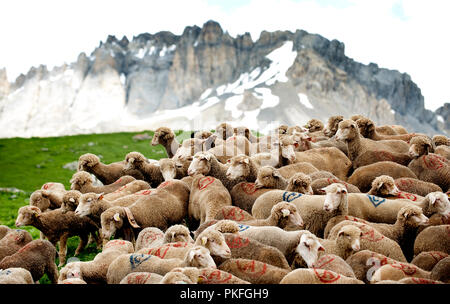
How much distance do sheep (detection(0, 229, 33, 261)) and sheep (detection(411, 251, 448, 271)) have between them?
653 cm

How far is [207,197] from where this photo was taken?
838 centimetres

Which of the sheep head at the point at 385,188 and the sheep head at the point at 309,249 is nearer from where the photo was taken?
the sheep head at the point at 309,249

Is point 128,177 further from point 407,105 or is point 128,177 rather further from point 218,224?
point 407,105

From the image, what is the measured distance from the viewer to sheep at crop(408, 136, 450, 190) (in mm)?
9195

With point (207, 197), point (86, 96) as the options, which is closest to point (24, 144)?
point (207, 197)

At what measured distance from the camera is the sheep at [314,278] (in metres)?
4.70

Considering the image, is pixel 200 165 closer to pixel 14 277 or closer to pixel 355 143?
pixel 355 143

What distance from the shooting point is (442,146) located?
11.1 m

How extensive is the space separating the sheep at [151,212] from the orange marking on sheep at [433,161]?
4.93 meters

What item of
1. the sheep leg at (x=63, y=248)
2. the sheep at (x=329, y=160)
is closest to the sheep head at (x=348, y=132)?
the sheep at (x=329, y=160)

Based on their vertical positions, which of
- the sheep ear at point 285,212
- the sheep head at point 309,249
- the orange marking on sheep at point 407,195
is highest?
the orange marking on sheep at point 407,195

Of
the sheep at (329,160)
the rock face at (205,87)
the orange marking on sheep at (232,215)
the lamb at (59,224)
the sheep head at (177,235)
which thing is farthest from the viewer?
the rock face at (205,87)

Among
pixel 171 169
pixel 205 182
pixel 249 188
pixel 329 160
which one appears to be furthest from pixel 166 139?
pixel 329 160

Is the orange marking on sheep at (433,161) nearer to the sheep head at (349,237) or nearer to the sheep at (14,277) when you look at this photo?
the sheep head at (349,237)
